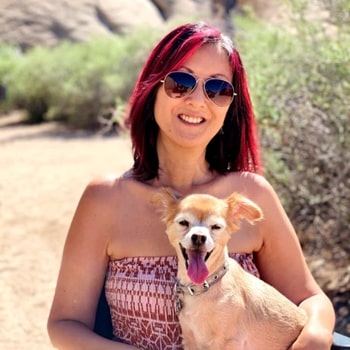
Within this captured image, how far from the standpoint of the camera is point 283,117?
5.67 m

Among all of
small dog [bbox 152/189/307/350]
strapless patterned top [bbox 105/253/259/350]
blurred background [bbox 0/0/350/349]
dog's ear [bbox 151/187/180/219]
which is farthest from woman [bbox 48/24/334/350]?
blurred background [bbox 0/0/350/349]

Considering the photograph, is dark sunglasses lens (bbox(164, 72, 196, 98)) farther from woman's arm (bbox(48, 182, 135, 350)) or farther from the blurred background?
the blurred background

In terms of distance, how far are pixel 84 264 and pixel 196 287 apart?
1.48 feet

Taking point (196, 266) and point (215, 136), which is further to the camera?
point (215, 136)

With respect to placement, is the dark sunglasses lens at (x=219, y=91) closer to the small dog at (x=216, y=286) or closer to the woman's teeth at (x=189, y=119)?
the woman's teeth at (x=189, y=119)

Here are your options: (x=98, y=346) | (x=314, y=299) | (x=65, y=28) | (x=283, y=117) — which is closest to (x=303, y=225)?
(x=283, y=117)

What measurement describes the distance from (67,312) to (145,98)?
0.80 meters

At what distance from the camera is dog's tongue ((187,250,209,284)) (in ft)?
7.61

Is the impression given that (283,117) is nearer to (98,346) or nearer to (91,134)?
(98,346)

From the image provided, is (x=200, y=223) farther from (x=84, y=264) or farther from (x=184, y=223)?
(x=84, y=264)

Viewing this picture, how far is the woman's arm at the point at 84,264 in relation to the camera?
2.71 m

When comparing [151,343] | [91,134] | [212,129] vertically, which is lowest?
[91,134]

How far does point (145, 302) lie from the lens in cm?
260

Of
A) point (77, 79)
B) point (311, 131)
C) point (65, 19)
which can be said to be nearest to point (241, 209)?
point (311, 131)
